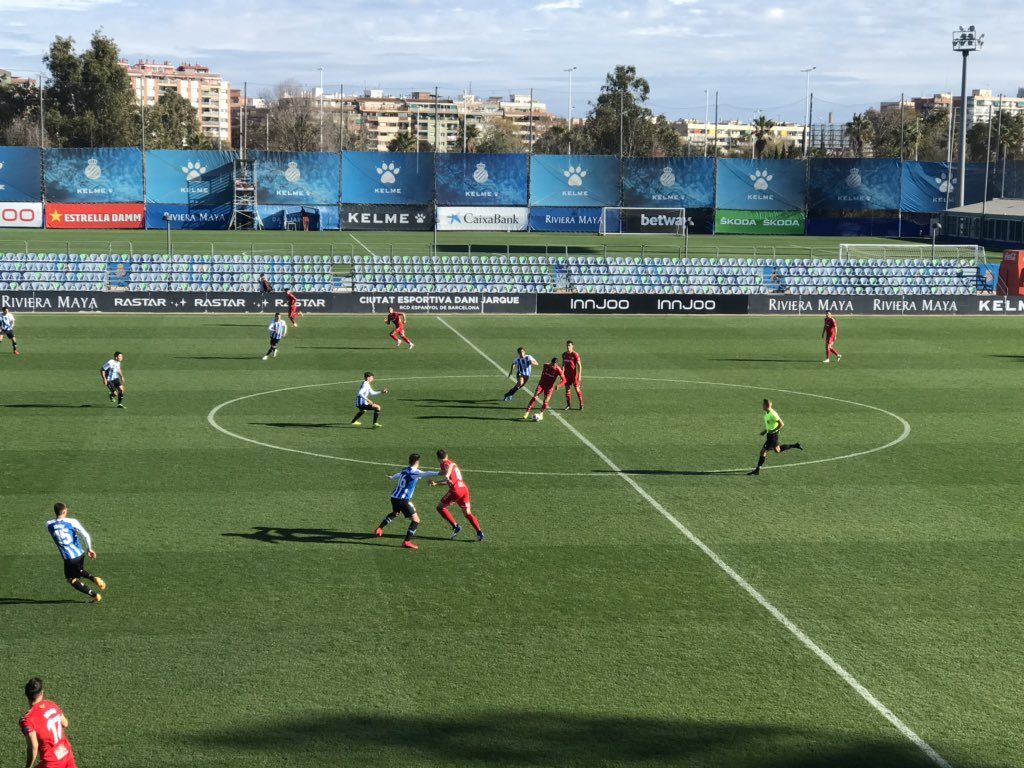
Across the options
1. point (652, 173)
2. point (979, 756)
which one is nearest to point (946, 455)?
point (979, 756)

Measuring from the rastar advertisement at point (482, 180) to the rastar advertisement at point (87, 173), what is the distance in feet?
81.0

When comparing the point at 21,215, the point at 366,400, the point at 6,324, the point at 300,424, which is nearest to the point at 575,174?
the point at 21,215

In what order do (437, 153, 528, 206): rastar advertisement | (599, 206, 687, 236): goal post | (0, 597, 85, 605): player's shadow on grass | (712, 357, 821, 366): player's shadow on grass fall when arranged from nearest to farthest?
(0, 597, 85, 605): player's shadow on grass → (712, 357, 821, 366): player's shadow on grass → (437, 153, 528, 206): rastar advertisement → (599, 206, 687, 236): goal post

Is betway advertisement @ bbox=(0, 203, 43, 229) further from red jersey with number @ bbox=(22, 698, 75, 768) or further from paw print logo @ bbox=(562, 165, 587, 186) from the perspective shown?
red jersey with number @ bbox=(22, 698, 75, 768)

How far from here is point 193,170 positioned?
3718 inches

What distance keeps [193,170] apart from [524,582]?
3310 inches

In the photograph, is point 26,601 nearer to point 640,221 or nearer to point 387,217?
point 387,217

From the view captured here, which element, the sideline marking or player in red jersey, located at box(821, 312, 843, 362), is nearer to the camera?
the sideline marking

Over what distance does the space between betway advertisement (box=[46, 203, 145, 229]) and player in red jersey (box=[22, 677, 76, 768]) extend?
291 feet

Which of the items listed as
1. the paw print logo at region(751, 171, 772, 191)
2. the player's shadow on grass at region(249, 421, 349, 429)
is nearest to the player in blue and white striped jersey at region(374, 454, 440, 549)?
the player's shadow on grass at region(249, 421, 349, 429)

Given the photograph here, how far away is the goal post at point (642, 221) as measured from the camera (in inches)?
3925

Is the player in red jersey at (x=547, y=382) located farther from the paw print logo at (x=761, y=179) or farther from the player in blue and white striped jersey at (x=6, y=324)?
the paw print logo at (x=761, y=179)

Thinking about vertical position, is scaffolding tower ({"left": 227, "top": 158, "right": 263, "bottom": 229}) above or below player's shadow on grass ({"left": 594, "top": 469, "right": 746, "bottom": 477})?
above

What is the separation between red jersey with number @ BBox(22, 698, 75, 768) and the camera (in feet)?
33.6
